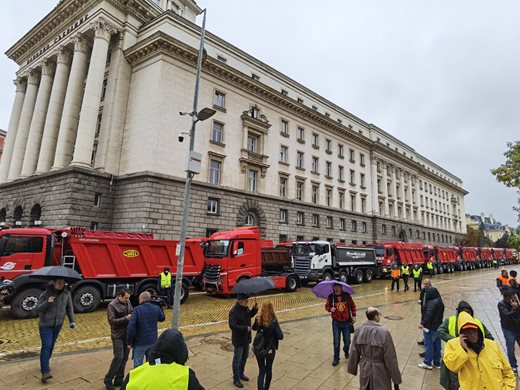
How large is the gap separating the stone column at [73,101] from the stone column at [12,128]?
11.8 m

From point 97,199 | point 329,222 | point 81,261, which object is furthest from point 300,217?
point 81,261

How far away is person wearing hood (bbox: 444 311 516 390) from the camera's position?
3391 millimetres

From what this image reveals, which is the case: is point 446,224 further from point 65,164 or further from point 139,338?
point 139,338

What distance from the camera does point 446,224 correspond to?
73.6 meters

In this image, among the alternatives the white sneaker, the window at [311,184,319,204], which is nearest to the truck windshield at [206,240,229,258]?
the white sneaker

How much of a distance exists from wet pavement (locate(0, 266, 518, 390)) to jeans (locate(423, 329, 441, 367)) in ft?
0.97

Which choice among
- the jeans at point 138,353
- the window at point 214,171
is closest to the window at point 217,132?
the window at point 214,171

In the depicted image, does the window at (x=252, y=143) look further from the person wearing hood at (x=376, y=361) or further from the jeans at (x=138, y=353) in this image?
the person wearing hood at (x=376, y=361)

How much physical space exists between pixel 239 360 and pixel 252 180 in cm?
2650

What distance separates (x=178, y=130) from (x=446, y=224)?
70260 mm

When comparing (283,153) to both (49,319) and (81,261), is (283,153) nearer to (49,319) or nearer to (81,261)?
(81,261)

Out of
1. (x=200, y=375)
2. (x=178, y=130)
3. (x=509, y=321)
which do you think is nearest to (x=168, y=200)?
(x=178, y=130)

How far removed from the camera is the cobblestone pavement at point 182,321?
8062mm

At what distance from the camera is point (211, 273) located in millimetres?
16359
